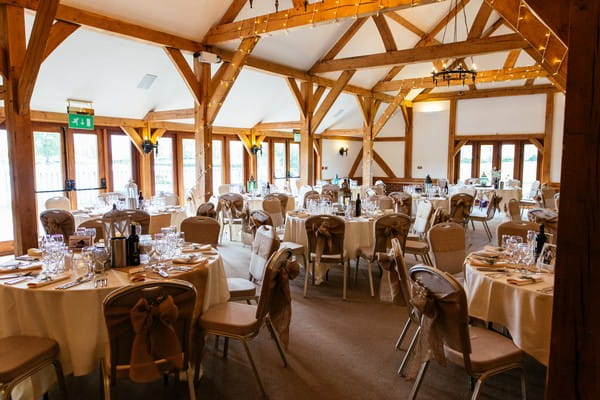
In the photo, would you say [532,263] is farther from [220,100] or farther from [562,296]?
[220,100]

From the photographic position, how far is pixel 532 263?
3.25 metres

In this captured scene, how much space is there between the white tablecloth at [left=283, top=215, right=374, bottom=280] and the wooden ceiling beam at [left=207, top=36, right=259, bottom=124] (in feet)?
9.96

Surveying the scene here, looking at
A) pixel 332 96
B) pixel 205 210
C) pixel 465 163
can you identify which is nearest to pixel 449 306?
pixel 205 210

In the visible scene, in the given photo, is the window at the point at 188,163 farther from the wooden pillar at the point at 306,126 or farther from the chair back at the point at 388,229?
the chair back at the point at 388,229

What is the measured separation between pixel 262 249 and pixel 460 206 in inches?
202

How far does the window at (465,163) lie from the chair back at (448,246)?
11.9 m

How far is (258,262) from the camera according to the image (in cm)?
375

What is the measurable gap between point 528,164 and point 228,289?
1389 centimetres

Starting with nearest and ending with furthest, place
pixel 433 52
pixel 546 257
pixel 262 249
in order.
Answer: pixel 546 257 < pixel 262 249 < pixel 433 52

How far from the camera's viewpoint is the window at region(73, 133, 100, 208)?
29.9 ft

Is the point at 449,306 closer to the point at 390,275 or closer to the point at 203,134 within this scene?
the point at 390,275

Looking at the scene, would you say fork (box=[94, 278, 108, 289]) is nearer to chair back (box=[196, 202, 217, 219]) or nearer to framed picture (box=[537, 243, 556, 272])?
chair back (box=[196, 202, 217, 219])

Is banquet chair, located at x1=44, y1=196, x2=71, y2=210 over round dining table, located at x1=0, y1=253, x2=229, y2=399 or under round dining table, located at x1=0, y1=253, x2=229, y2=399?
over

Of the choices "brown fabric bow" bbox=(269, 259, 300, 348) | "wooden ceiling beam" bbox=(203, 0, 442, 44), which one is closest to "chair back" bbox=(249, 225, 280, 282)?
"brown fabric bow" bbox=(269, 259, 300, 348)
